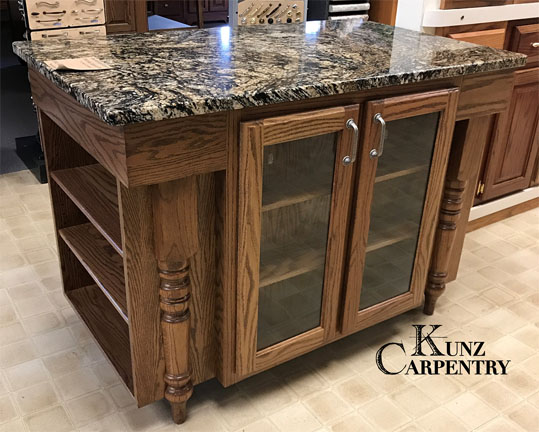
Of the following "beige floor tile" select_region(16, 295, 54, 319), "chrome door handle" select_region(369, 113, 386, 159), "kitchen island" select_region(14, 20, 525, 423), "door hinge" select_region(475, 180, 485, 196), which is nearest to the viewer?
"kitchen island" select_region(14, 20, 525, 423)

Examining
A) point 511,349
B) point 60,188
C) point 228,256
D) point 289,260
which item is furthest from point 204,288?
point 511,349

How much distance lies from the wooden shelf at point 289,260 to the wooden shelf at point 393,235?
0.23 metres

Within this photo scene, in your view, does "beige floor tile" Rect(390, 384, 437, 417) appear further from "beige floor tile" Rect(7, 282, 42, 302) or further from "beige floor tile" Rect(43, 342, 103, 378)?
"beige floor tile" Rect(7, 282, 42, 302)

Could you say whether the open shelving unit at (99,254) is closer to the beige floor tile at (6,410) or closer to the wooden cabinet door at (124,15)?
the beige floor tile at (6,410)

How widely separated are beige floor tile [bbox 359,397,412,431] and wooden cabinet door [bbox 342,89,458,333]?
0.25m

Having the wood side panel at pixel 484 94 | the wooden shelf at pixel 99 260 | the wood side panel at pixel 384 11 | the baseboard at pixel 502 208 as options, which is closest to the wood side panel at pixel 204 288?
the wooden shelf at pixel 99 260

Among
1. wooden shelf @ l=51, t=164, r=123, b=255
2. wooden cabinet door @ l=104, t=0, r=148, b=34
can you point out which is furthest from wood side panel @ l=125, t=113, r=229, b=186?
wooden cabinet door @ l=104, t=0, r=148, b=34

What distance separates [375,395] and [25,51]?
1530 millimetres

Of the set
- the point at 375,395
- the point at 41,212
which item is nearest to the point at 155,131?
the point at 375,395

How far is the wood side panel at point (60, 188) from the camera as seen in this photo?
194 centimetres

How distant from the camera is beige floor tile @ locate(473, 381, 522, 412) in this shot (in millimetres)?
1884

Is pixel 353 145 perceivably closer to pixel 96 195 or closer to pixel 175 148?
pixel 175 148

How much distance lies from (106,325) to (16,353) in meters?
0.34

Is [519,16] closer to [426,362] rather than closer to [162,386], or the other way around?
A: [426,362]
